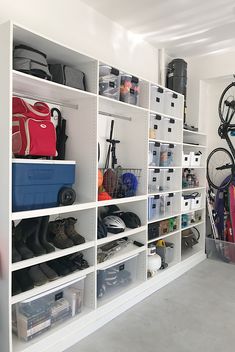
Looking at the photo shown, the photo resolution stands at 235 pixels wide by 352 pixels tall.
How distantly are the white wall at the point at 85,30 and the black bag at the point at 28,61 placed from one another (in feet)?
1.53

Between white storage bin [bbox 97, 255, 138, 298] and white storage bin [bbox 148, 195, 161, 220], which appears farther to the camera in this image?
white storage bin [bbox 148, 195, 161, 220]

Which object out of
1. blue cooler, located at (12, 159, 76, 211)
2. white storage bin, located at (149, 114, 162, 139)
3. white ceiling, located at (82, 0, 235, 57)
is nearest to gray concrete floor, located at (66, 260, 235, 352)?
→ blue cooler, located at (12, 159, 76, 211)

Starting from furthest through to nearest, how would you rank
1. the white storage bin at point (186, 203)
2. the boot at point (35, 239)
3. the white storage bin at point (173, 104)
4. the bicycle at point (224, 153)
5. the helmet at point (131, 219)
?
1. the bicycle at point (224, 153)
2. the white storage bin at point (186, 203)
3. the white storage bin at point (173, 104)
4. the helmet at point (131, 219)
5. the boot at point (35, 239)

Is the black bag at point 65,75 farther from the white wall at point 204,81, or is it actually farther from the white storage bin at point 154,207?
the white wall at point 204,81

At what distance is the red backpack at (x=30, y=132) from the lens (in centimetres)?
198

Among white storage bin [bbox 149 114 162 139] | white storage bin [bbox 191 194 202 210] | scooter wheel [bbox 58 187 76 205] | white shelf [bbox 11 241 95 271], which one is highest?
white storage bin [bbox 149 114 162 139]

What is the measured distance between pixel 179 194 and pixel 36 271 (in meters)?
2.03

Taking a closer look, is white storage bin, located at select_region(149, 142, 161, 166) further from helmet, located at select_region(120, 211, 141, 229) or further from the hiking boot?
the hiking boot

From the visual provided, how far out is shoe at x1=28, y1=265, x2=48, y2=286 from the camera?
2.03m

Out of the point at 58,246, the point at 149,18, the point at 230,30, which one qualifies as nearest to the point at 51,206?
the point at 58,246

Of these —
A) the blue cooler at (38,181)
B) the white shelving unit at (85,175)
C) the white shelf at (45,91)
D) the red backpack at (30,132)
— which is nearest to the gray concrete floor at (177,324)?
the white shelving unit at (85,175)

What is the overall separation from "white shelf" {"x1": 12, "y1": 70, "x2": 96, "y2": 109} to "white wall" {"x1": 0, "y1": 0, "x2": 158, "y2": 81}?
55 centimetres

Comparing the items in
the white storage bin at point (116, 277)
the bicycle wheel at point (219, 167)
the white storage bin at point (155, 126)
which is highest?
the white storage bin at point (155, 126)

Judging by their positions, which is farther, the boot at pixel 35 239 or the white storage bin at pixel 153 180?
the white storage bin at pixel 153 180
